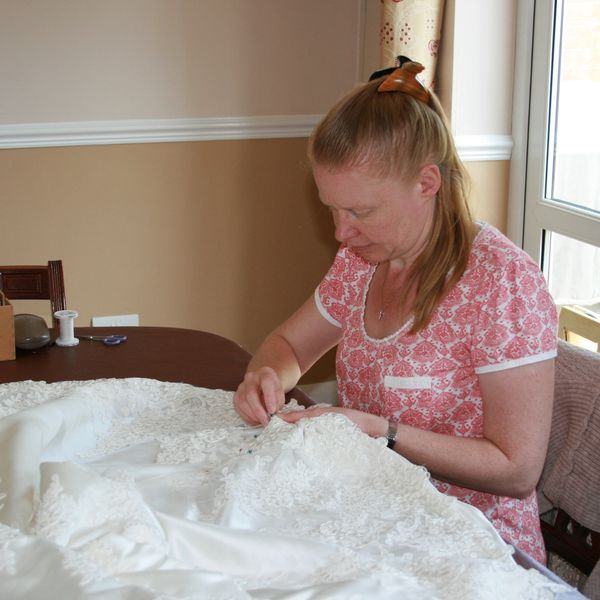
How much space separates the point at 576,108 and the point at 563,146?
13cm

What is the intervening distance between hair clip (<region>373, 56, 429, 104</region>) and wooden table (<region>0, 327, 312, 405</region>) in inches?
23.7

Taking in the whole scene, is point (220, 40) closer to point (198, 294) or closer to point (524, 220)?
point (198, 294)

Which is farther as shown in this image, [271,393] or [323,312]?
[323,312]

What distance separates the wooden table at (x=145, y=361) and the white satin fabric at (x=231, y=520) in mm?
301

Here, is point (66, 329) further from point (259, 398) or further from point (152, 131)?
point (152, 131)

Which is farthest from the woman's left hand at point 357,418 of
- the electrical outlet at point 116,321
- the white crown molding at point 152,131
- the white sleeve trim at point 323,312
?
the electrical outlet at point 116,321

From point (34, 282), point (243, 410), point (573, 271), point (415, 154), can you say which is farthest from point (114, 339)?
point (573, 271)

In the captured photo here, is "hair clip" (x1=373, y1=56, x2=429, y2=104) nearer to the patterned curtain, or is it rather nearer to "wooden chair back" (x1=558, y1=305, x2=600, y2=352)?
the patterned curtain

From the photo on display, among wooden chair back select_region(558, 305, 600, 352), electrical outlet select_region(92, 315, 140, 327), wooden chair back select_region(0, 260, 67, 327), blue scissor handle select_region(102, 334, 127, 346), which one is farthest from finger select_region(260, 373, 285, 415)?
electrical outlet select_region(92, 315, 140, 327)

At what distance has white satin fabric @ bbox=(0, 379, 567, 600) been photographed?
0.94 meters

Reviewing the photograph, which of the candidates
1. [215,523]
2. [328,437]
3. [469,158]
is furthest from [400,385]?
[469,158]

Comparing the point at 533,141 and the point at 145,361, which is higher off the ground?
the point at 533,141

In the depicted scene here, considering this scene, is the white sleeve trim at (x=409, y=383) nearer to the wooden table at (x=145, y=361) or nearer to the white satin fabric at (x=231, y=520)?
the wooden table at (x=145, y=361)

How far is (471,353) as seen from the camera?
1547 mm
